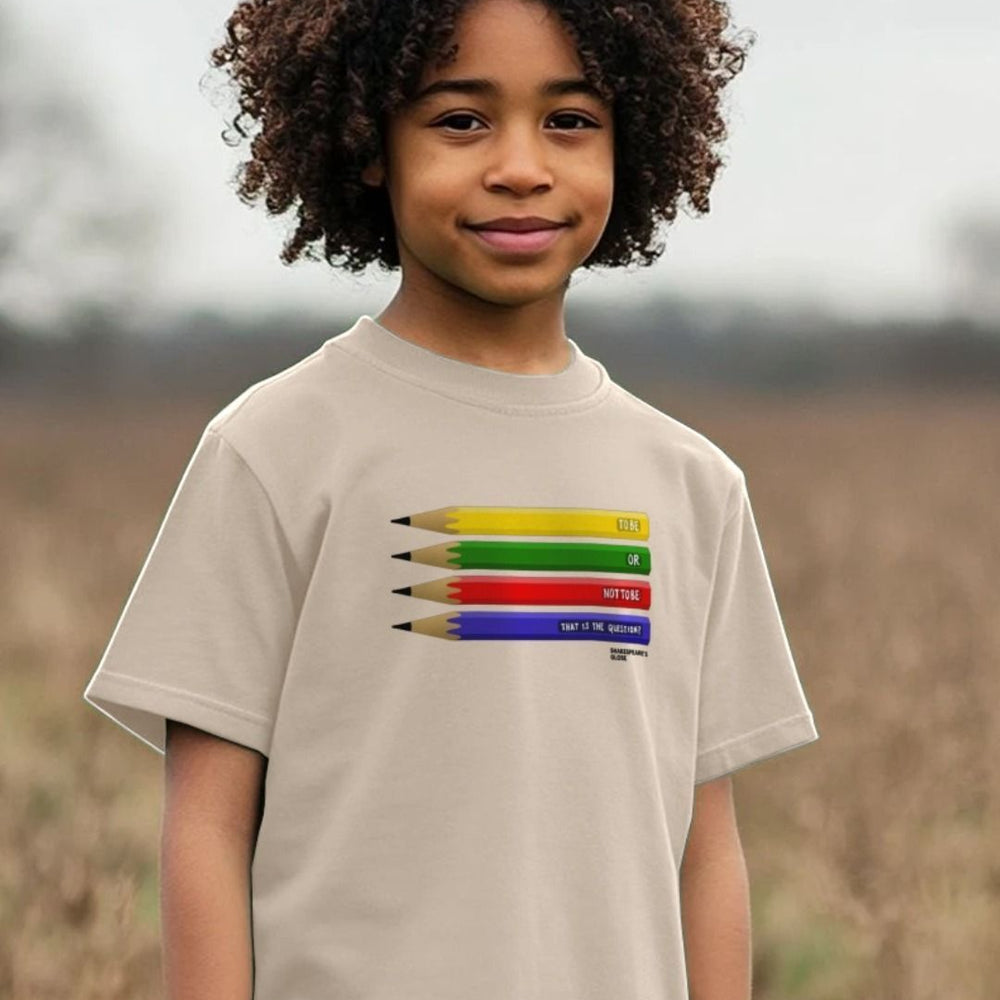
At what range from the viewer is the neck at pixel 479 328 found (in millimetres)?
2115

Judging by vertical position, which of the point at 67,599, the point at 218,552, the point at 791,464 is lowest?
the point at 218,552

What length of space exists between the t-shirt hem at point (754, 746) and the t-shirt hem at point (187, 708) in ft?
1.55

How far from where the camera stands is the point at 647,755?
6.84 ft

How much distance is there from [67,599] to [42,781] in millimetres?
3382

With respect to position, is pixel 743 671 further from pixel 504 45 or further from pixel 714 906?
pixel 504 45

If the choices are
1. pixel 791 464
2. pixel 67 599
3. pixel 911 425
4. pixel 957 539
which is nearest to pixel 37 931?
pixel 67 599

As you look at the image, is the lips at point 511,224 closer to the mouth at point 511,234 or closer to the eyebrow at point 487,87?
the mouth at point 511,234

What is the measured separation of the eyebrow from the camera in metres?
2.05

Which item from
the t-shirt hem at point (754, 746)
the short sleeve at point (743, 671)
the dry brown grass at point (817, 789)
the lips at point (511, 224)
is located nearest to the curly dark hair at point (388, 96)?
the lips at point (511, 224)

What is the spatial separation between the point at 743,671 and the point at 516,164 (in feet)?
1.96

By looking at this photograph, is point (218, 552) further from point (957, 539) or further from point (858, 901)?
point (957, 539)

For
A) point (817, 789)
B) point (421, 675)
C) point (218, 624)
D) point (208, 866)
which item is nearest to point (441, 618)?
point (421, 675)

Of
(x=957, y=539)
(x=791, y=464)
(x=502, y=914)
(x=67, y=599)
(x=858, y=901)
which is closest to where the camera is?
(x=502, y=914)

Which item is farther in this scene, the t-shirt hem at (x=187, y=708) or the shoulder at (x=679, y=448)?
the shoulder at (x=679, y=448)
